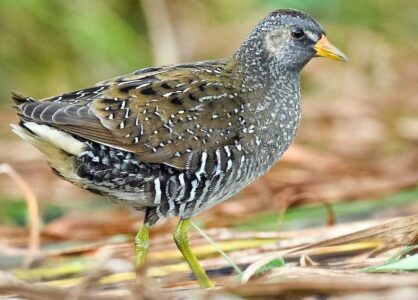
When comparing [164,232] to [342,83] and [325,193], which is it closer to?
[325,193]

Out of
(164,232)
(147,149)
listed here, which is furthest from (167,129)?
(164,232)

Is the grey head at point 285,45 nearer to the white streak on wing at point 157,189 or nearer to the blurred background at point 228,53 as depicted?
the white streak on wing at point 157,189

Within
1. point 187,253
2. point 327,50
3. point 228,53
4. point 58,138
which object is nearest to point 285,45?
point 327,50

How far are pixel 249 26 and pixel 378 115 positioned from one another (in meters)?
1.68

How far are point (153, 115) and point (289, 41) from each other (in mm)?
847

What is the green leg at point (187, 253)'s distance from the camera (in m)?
4.35

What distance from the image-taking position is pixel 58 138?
438 cm

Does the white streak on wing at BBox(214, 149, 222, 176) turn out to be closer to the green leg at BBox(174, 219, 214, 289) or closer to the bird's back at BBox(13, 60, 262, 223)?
the bird's back at BBox(13, 60, 262, 223)

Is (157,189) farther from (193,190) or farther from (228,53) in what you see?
(228,53)

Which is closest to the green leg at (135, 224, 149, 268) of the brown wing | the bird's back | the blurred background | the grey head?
the bird's back

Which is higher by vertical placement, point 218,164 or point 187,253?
point 218,164

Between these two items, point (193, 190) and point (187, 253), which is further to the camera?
point (187, 253)

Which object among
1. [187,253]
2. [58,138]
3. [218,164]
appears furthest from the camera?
[187,253]

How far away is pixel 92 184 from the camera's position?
4.52m
